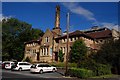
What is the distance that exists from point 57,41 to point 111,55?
2489 cm

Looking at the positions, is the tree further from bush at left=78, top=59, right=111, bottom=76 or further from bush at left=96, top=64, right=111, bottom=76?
bush at left=78, top=59, right=111, bottom=76

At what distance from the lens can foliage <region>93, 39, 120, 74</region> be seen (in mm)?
41841

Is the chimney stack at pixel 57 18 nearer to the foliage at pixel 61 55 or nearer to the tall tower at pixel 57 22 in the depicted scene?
the tall tower at pixel 57 22

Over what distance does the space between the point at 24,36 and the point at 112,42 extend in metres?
53.6

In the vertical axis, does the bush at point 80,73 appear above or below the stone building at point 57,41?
below

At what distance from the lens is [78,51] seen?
55.6m

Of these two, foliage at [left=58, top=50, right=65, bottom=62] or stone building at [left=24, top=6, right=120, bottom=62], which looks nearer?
stone building at [left=24, top=6, right=120, bottom=62]

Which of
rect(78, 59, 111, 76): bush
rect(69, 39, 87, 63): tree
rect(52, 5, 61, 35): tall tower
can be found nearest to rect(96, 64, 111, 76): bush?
rect(78, 59, 111, 76): bush

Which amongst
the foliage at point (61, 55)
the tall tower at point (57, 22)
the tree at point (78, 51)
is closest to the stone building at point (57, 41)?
the tall tower at point (57, 22)

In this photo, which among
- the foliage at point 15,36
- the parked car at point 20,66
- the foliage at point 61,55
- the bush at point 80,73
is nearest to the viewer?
the bush at point 80,73

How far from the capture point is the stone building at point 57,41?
6031 centimetres

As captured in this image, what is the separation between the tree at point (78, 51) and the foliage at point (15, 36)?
112 ft

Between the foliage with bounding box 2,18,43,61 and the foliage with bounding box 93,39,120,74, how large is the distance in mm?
47125

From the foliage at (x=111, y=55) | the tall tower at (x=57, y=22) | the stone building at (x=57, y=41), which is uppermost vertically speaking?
the tall tower at (x=57, y=22)
